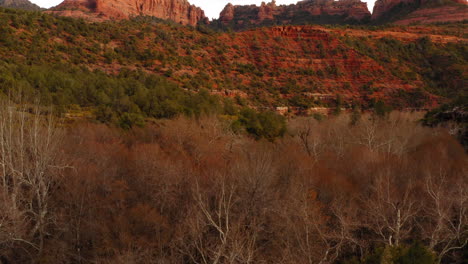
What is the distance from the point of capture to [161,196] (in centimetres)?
1496

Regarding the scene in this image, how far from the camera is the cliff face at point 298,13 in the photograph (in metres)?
112

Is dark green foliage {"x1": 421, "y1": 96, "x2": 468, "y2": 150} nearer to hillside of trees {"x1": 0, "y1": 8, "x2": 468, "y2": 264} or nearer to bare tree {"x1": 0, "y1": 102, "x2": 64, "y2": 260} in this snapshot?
hillside of trees {"x1": 0, "y1": 8, "x2": 468, "y2": 264}

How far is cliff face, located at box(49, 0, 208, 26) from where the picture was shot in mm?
96812

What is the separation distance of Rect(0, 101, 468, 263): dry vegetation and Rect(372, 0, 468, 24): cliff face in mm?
82338

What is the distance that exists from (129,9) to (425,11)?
10709 centimetres

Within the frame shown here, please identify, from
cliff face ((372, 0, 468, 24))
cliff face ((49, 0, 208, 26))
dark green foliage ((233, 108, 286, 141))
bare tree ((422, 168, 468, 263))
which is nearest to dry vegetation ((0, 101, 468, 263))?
bare tree ((422, 168, 468, 263))

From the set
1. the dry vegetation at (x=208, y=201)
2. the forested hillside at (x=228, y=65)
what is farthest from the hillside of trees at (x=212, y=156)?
the forested hillside at (x=228, y=65)

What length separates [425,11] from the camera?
86.4m

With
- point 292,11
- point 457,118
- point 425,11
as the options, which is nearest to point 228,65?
point 457,118

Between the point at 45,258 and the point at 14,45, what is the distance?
34.8 metres

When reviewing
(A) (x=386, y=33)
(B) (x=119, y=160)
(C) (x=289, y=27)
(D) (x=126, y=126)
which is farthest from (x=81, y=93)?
(A) (x=386, y=33)

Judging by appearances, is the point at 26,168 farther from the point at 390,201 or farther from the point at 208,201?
the point at 390,201

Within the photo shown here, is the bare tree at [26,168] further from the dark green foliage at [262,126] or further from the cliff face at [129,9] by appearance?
the cliff face at [129,9]

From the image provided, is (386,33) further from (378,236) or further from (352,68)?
(378,236)
